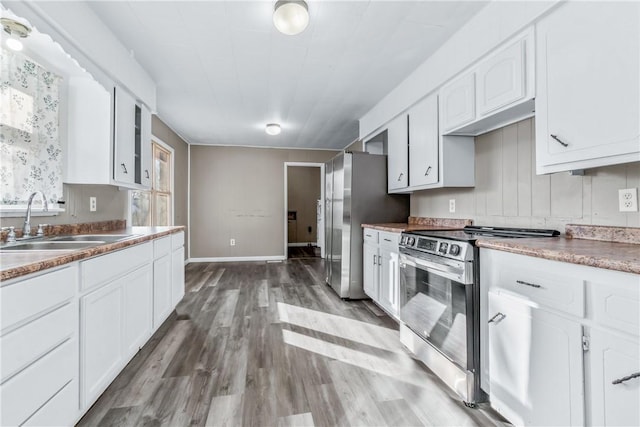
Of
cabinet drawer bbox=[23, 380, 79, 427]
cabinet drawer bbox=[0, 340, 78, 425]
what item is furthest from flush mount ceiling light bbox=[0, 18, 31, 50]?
cabinet drawer bbox=[23, 380, 79, 427]

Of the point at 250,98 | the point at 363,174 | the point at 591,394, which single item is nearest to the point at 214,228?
the point at 250,98

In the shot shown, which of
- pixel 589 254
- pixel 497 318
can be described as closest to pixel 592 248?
pixel 589 254

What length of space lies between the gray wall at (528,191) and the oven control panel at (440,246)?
0.67m

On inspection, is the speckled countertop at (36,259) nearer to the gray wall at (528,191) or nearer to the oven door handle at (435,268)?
the oven door handle at (435,268)

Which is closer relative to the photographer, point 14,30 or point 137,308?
point 14,30

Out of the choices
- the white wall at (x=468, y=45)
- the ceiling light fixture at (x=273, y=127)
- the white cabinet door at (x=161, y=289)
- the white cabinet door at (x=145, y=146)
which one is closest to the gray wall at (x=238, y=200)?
the ceiling light fixture at (x=273, y=127)

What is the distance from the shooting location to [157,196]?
4371 mm

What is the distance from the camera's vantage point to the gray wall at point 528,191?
151cm

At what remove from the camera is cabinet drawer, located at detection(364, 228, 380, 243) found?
10.2 ft

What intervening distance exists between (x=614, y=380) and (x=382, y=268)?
1999mm

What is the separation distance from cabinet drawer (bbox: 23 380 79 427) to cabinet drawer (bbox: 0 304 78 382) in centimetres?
21

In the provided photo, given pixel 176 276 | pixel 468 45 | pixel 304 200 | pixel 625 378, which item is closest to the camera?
pixel 625 378

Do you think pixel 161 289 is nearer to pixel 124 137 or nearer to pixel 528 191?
pixel 124 137

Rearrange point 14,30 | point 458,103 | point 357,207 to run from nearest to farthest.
A: point 14,30, point 458,103, point 357,207
